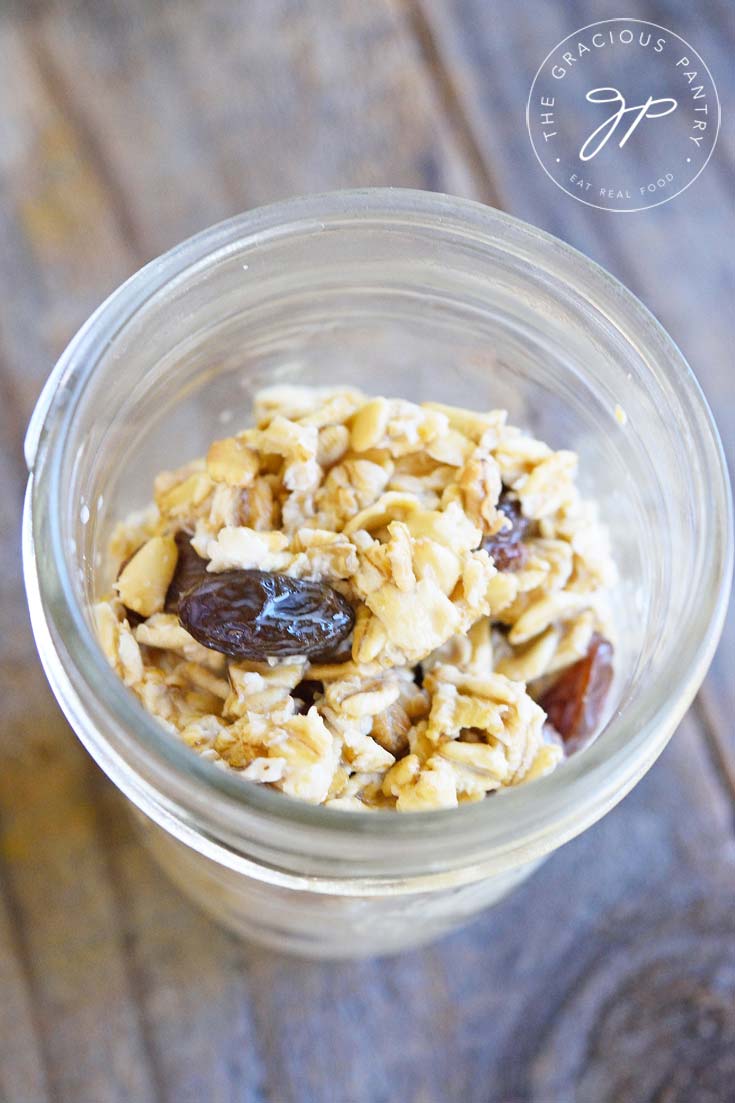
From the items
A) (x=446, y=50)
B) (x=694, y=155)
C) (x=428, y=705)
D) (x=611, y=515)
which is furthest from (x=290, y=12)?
(x=428, y=705)

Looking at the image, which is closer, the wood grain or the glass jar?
the glass jar

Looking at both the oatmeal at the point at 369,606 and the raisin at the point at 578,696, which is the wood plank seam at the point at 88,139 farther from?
the raisin at the point at 578,696

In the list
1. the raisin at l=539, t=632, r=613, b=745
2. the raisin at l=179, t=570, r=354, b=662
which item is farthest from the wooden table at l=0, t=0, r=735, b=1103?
the raisin at l=179, t=570, r=354, b=662

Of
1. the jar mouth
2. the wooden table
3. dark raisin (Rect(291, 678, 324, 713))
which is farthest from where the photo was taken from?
the wooden table

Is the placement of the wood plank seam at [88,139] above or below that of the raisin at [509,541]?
above

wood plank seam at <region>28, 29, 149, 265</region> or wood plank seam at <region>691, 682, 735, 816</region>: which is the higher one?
wood plank seam at <region>28, 29, 149, 265</region>

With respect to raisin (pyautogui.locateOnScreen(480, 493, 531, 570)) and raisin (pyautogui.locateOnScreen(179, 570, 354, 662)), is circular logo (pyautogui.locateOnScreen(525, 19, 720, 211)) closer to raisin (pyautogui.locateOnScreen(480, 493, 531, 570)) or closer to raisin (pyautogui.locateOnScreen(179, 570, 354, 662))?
raisin (pyautogui.locateOnScreen(480, 493, 531, 570))

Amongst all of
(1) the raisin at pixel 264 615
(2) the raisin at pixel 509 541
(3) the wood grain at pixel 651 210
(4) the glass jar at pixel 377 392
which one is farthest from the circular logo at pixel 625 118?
(1) the raisin at pixel 264 615

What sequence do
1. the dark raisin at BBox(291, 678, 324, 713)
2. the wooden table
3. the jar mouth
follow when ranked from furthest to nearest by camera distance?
1. the wooden table
2. the dark raisin at BBox(291, 678, 324, 713)
3. the jar mouth
